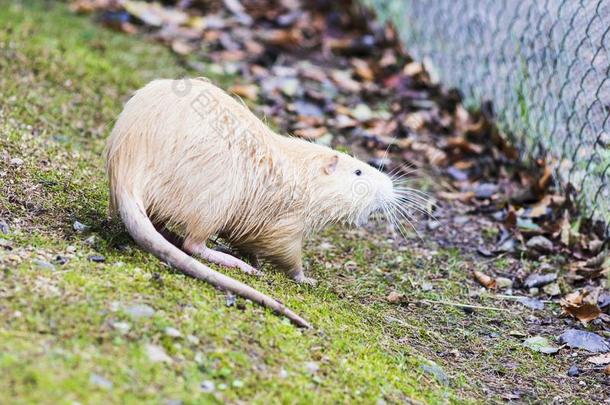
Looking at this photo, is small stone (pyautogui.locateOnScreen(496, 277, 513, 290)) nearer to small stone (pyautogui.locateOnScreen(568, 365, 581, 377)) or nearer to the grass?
the grass

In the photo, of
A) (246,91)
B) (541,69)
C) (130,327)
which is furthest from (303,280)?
(246,91)

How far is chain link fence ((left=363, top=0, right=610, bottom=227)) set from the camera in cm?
448

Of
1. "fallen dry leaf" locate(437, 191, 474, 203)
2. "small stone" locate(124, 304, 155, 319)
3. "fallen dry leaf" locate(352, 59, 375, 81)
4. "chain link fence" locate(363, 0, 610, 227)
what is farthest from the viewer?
"fallen dry leaf" locate(352, 59, 375, 81)

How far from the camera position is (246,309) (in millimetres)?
3123

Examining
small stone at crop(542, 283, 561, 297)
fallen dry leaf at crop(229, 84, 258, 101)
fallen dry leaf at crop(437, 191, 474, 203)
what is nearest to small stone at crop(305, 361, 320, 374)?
small stone at crop(542, 283, 561, 297)

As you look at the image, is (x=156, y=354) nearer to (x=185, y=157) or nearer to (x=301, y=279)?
(x=185, y=157)

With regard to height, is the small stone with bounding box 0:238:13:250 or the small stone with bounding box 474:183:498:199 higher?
the small stone with bounding box 474:183:498:199

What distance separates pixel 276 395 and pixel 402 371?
678mm

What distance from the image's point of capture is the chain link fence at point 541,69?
176 inches

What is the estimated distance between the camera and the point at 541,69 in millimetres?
5125

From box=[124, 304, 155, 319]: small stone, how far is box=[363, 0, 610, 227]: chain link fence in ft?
8.69

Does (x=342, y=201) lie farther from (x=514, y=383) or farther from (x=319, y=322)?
(x=514, y=383)

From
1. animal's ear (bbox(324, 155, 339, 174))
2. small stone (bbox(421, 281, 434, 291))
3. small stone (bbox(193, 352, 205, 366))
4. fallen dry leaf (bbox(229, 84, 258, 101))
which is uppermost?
animal's ear (bbox(324, 155, 339, 174))

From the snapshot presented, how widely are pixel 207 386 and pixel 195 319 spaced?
0.36m
